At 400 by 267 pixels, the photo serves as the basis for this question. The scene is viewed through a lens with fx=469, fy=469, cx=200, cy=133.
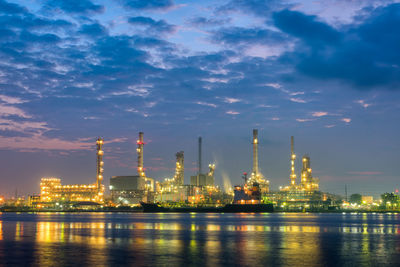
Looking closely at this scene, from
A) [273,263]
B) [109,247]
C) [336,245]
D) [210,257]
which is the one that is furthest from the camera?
[336,245]

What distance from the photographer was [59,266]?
33000 millimetres

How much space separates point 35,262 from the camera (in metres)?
35.1

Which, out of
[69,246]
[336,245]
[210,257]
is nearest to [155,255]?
[210,257]

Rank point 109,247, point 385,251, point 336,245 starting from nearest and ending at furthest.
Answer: point 385,251 → point 109,247 → point 336,245

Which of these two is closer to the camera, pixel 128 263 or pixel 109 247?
pixel 128 263

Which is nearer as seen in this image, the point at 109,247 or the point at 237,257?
the point at 237,257

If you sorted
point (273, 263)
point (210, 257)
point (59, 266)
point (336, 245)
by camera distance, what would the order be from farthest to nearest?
point (336, 245) → point (210, 257) → point (273, 263) → point (59, 266)

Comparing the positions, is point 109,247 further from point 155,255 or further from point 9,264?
point 9,264

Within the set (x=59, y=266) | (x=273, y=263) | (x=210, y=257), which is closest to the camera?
(x=59, y=266)

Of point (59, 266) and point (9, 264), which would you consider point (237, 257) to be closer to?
point (59, 266)

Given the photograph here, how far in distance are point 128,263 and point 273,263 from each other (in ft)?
35.5

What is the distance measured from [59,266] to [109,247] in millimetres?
14270

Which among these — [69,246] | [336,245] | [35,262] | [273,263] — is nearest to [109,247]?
[69,246]

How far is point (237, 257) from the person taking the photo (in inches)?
1537
